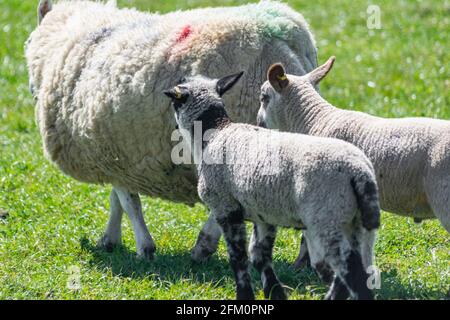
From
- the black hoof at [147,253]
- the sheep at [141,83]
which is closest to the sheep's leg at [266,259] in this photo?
the sheep at [141,83]

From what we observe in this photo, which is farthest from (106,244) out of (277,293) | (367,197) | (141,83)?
(367,197)

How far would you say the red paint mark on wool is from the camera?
6.89 m

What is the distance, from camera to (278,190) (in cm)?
528

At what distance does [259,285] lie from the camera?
20.4ft

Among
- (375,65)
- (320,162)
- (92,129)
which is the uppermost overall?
(320,162)

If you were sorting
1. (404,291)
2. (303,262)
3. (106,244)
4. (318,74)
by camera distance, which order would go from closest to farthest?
(404,291) → (318,74) → (303,262) → (106,244)

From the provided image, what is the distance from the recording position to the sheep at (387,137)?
5.70 m

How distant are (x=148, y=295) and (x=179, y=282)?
298 millimetres

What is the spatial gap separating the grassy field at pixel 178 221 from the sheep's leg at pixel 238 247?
0.29 metres

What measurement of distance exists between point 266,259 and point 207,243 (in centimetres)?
131

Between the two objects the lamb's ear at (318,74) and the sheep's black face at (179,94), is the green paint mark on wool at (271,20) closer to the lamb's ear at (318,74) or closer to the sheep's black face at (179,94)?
the lamb's ear at (318,74)

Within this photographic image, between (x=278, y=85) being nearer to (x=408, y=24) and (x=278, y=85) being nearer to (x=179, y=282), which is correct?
(x=179, y=282)

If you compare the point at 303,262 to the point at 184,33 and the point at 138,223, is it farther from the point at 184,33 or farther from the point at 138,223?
the point at 184,33

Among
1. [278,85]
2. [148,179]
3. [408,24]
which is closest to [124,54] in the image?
[148,179]
